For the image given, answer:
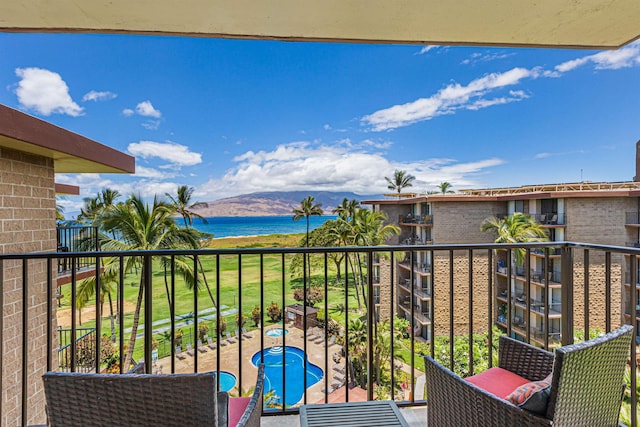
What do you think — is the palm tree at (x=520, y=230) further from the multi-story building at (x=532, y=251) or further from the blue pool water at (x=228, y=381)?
the blue pool water at (x=228, y=381)

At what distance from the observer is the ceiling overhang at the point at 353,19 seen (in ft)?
5.65

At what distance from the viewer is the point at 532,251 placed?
19969 millimetres

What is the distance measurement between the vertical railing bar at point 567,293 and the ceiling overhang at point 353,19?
128 cm

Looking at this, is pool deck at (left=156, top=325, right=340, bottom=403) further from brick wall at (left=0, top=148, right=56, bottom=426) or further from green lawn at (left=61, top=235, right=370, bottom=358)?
brick wall at (left=0, top=148, right=56, bottom=426)

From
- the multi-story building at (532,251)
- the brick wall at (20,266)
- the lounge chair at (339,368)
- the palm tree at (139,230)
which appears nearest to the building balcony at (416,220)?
the multi-story building at (532,251)

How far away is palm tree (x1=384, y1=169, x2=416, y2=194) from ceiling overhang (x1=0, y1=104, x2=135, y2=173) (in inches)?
1466

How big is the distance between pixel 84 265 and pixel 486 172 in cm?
4276

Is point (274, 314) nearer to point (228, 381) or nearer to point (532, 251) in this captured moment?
point (228, 381)

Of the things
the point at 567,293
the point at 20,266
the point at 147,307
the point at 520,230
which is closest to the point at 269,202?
the point at 520,230

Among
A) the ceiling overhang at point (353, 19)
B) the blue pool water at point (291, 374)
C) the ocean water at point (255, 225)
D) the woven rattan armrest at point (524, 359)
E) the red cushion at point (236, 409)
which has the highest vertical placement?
the ceiling overhang at point (353, 19)

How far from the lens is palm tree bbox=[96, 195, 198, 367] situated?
1048 cm

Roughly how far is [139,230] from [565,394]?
37.6 feet

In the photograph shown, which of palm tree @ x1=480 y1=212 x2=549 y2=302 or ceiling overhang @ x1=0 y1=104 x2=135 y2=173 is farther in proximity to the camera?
palm tree @ x1=480 y1=212 x2=549 y2=302

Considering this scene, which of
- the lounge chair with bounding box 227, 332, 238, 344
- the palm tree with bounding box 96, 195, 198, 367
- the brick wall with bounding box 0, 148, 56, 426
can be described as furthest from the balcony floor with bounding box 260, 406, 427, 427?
the lounge chair with bounding box 227, 332, 238, 344
